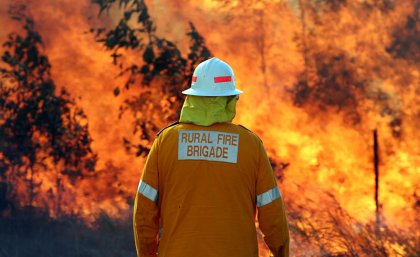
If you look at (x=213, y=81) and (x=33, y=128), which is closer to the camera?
(x=213, y=81)

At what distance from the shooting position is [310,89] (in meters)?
7.17

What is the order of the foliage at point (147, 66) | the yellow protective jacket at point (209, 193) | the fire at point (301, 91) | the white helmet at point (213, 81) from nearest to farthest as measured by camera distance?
1. the yellow protective jacket at point (209, 193)
2. the white helmet at point (213, 81)
3. the fire at point (301, 91)
4. the foliage at point (147, 66)

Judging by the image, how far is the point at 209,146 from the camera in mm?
3430

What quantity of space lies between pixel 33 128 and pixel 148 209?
167 inches

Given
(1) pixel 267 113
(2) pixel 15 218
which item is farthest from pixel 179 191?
(2) pixel 15 218

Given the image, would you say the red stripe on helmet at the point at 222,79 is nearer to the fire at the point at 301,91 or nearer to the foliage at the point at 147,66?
the fire at the point at 301,91

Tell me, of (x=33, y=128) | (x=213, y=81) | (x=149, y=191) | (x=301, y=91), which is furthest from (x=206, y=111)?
(x=33, y=128)

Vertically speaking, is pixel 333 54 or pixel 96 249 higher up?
pixel 333 54

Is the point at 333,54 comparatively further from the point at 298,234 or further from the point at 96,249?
the point at 96,249

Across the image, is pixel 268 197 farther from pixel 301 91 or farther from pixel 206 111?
pixel 301 91

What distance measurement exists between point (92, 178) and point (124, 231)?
585 millimetres

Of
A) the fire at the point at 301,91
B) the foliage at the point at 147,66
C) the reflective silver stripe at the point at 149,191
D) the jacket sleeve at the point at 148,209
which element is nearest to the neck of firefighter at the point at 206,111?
the jacket sleeve at the point at 148,209

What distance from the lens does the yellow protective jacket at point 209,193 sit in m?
3.36

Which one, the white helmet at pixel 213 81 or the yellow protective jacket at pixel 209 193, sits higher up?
the white helmet at pixel 213 81
